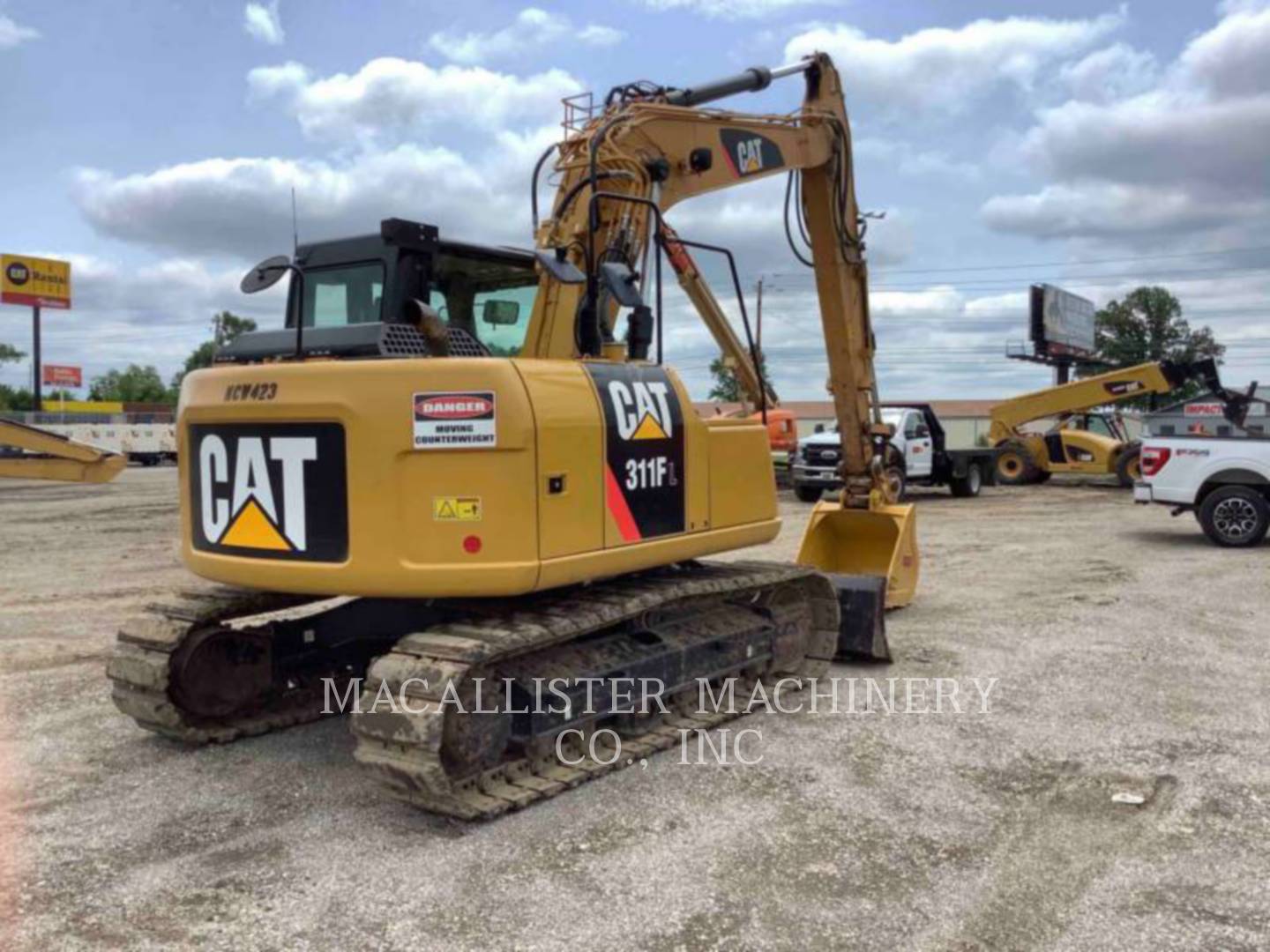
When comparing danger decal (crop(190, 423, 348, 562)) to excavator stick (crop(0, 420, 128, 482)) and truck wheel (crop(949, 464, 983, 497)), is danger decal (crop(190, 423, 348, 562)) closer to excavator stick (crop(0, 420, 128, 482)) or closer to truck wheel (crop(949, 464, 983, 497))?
excavator stick (crop(0, 420, 128, 482))

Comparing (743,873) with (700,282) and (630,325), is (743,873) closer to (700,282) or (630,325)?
(630,325)

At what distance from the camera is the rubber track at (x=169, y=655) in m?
5.43

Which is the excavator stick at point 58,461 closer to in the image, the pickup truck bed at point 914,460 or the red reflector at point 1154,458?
the pickup truck bed at point 914,460

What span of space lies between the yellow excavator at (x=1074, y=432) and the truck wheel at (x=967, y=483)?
3292 millimetres

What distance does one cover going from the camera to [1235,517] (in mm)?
13594

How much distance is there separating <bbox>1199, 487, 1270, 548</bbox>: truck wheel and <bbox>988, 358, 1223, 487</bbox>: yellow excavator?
11.3 m

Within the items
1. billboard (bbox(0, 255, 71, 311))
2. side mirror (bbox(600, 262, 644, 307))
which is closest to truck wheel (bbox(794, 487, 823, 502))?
side mirror (bbox(600, 262, 644, 307))

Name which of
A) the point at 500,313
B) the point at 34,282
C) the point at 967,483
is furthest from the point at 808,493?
the point at 34,282

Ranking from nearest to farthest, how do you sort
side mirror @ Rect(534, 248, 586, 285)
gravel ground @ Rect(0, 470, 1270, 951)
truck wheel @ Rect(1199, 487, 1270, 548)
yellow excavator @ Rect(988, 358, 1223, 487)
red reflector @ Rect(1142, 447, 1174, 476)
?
gravel ground @ Rect(0, 470, 1270, 951)
side mirror @ Rect(534, 248, 586, 285)
truck wheel @ Rect(1199, 487, 1270, 548)
red reflector @ Rect(1142, 447, 1174, 476)
yellow excavator @ Rect(988, 358, 1223, 487)

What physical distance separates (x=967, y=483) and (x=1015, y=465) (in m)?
4.06

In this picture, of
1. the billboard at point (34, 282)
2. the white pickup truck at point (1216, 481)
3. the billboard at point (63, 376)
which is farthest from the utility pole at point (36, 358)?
the white pickup truck at point (1216, 481)

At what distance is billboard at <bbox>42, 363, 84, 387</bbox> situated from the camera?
84062mm

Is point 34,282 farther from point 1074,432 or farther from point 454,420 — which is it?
point 454,420

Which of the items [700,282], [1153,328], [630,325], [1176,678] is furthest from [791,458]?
[1153,328]
